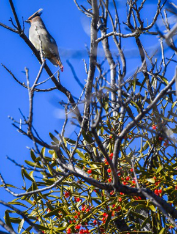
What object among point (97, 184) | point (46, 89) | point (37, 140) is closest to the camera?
point (37, 140)

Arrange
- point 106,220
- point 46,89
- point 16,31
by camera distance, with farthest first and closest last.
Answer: point 46,89 < point 16,31 < point 106,220

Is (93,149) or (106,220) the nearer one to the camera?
(106,220)

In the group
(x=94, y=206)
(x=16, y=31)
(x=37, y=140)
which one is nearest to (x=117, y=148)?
(x=37, y=140)

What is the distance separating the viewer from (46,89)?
2451 mm

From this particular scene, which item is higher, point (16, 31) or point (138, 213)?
point (16, 31)

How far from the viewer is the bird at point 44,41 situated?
4.83 m

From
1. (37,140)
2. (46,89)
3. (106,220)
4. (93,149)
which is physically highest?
(46,89)

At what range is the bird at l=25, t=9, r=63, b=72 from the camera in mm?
4832

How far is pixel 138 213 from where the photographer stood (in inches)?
80.1

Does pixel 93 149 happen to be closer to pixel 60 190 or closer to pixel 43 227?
pixel 60 190

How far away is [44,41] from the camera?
16.8ft

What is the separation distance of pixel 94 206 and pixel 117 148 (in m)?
0.64

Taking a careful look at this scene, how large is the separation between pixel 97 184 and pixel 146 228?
64cm

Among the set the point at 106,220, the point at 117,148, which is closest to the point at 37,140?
the point at 117,148
